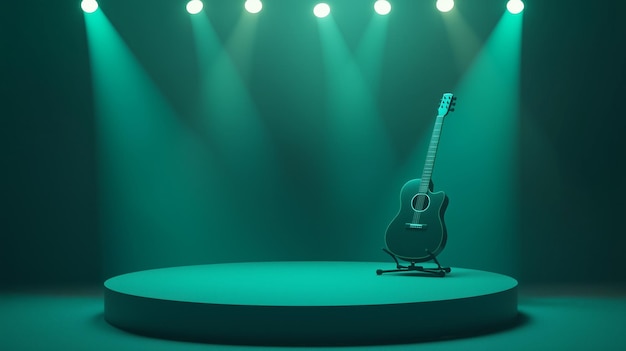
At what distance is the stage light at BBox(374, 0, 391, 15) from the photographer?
21.1 ft

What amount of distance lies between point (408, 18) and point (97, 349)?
4.27 metres

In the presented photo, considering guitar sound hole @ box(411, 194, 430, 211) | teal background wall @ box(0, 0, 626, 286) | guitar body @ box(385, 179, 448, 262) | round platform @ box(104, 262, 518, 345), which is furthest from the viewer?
teal background wall @ box(0, 0, 626, 286)

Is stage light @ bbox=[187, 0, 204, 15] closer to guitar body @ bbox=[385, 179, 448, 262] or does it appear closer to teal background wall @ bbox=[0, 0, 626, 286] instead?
teal background wall @ bbox=[0, 0, 626, 286]

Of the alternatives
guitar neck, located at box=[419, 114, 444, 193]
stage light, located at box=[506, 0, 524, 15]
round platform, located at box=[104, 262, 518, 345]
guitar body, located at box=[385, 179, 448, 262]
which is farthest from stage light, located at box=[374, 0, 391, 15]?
round platform, located at box=[104, 262, 518, 345]

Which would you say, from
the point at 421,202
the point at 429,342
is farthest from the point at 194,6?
the point at 429,342

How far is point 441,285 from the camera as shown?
422 cm

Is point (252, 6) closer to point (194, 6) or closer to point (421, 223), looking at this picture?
point (194, 6)

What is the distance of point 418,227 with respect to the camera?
4758 mm

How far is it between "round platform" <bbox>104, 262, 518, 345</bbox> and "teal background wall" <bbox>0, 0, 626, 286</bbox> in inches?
76.0

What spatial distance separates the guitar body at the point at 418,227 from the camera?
4684 mm

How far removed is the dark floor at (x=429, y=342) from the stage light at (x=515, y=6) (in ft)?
8.11

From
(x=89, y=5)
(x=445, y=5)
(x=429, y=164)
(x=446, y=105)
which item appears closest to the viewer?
(x=429, y=164)

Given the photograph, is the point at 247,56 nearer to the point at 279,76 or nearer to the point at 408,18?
Result: the point at 279,76

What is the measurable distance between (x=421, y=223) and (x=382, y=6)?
2508mm
